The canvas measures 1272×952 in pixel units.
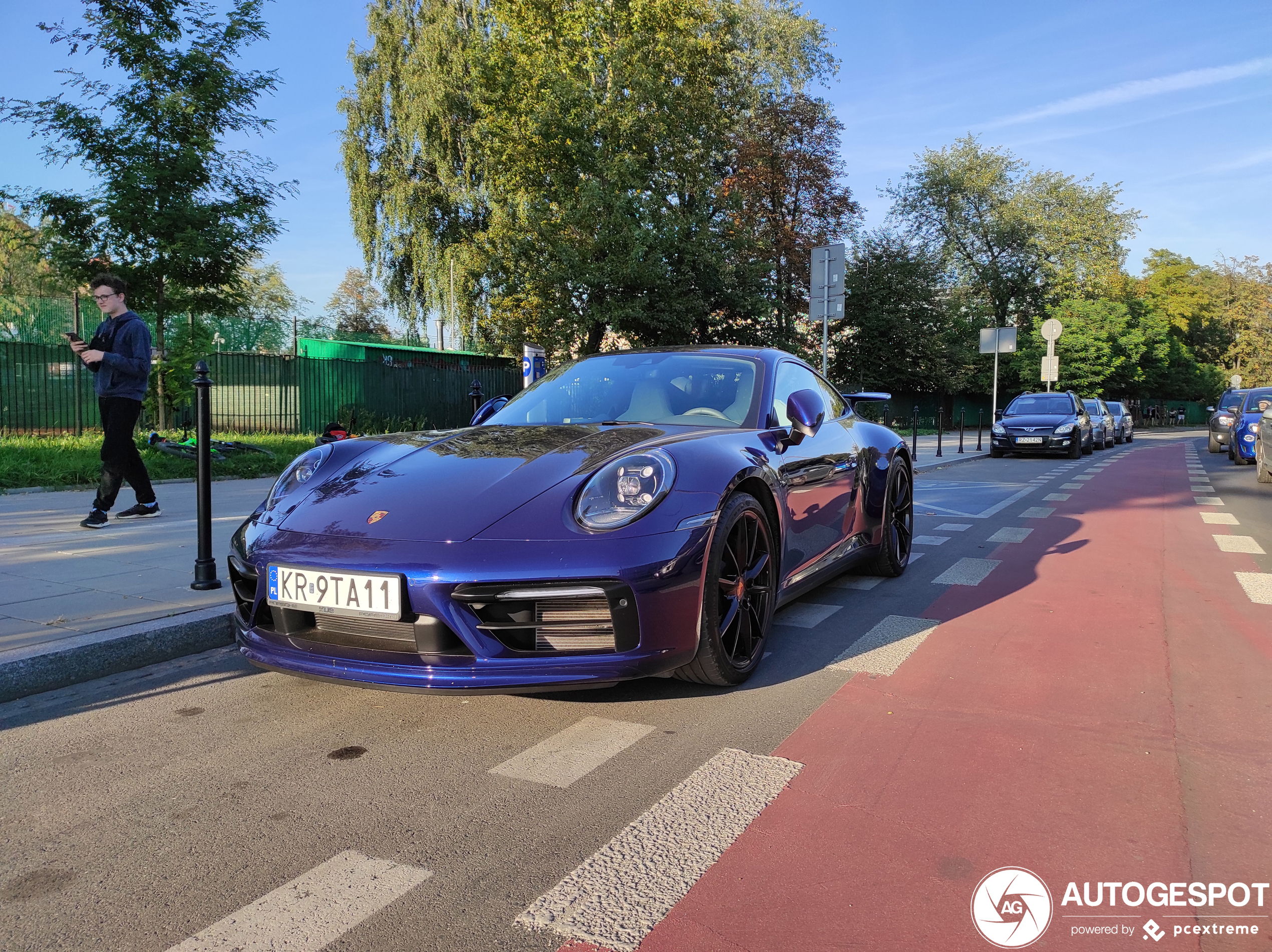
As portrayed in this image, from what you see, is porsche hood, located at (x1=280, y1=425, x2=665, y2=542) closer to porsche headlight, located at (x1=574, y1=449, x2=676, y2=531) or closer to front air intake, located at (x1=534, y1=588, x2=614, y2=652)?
porsche headlight, located at (x1=574, y1=449, x2=676, y2=531)

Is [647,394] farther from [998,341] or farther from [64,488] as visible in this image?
[998,341]

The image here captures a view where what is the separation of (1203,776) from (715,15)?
94.4 feet

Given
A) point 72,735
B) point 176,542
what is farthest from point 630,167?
point 72,735

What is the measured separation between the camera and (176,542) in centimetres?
598

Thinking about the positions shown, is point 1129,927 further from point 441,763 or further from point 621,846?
point 441,763

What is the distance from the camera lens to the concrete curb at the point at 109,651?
3322mm

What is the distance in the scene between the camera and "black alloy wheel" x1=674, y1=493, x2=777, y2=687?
10.1 ft

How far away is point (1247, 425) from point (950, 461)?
17.1 ft

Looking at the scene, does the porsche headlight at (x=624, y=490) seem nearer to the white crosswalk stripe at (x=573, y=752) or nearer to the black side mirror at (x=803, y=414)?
the white crosswalk stripe at (x=573, y=752)

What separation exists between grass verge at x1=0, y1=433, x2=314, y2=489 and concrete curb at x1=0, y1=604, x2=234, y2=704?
4.50 m

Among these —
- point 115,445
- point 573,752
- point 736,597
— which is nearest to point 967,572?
point 736,597

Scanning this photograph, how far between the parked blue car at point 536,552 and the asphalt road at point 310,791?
253 mm

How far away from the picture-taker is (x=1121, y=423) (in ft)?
92.1

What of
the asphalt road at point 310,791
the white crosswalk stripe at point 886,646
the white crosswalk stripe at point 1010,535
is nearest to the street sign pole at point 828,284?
the white crosswalk stripe at point 1010,535
